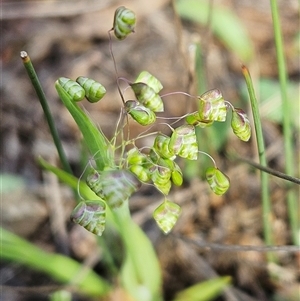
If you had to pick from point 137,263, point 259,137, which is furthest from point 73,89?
point 137,263

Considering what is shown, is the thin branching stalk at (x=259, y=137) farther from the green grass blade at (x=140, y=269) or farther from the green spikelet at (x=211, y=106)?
the green grass blade at (x=140, y=269)

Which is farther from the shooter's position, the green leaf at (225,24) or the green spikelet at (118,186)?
the green leaf at (225,24)

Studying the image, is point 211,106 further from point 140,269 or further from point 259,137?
point 140,269

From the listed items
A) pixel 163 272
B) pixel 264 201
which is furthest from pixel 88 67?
pixel 264 201

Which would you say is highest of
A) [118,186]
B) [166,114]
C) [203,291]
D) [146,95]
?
[146,95]

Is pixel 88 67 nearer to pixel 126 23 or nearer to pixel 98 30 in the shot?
pixel 98 30

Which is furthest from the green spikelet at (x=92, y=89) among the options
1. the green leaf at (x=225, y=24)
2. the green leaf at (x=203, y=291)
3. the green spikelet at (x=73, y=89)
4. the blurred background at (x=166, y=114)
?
the green leaf at (x=225, y=24)

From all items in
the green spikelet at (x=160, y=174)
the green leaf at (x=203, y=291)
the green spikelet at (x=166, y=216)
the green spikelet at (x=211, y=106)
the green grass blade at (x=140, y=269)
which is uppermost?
the green spikelet at (x=211, y=106)

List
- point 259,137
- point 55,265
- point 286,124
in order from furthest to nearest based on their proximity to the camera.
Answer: point 55,265 < point 286,124 < point 259,137
